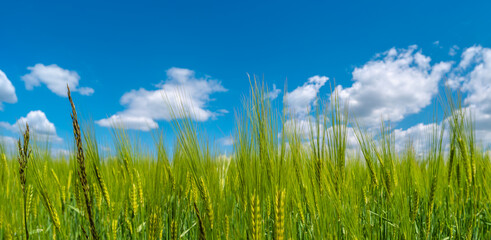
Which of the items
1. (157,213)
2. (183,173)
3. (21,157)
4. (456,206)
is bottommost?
(456,206)

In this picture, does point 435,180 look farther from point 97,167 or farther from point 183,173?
point 97,167

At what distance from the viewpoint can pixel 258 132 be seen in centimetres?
118

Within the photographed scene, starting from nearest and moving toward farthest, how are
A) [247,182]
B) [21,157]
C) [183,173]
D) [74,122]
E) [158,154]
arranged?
1. [74,122]
2. [21,157]
3. [247,182]
4. [183,173]
5. [158,154]

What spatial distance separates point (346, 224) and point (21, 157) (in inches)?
52.7

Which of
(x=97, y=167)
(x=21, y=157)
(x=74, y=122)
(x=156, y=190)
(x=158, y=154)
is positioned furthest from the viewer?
(x=158, y=154)

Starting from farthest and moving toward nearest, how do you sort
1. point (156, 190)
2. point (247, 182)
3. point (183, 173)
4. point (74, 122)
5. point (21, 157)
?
point (183, 173) → point (156, 190) → point (247, 182) → point (21, 157) → point (74, 122)

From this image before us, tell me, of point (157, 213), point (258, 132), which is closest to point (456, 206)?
point (258, 132)

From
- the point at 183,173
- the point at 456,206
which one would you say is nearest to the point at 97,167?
the point at 183,173

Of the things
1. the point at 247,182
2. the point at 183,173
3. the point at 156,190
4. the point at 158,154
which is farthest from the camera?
the point at 158,154

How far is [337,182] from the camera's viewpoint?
169cm

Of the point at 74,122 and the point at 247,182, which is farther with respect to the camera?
the point at 247,182

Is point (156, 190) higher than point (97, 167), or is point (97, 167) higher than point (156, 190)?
point (97, 167)

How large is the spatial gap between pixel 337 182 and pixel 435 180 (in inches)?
26.8

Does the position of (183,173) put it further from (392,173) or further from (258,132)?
(392,173)
